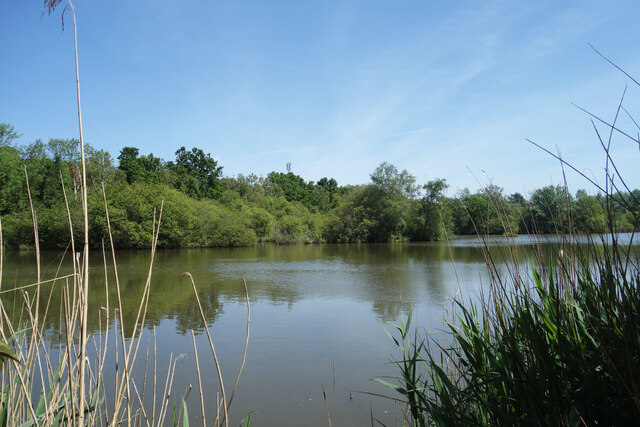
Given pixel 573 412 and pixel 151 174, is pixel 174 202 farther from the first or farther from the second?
pixel 573 412

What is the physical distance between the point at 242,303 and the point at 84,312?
8891mm

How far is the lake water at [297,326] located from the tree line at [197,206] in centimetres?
815

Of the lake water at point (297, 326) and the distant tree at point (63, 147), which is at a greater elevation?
the distant tree at point (63, 147)

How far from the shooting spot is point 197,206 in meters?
31.9

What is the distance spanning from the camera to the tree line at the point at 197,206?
25.8 meters

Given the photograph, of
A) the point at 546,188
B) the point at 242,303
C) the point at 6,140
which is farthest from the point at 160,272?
the point at 6,140

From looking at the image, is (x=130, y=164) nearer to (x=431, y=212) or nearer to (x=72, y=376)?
(x=431, y=212)

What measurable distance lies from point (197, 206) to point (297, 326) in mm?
26323

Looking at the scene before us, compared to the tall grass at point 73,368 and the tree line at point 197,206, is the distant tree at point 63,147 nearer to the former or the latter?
the tree line at point 197,206

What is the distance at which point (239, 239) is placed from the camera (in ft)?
105

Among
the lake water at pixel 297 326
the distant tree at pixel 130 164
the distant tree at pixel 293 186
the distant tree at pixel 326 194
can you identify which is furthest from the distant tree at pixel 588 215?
the distant tree at pixel 326 194

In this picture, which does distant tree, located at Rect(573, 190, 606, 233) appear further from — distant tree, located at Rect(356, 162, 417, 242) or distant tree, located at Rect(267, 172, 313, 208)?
distant tree, located at Rect(267, 172, 313, 208)

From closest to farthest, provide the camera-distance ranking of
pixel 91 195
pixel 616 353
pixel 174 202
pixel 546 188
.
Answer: pixel 616 353, pixel 546 188, pixel 91 195, pixel 174 202

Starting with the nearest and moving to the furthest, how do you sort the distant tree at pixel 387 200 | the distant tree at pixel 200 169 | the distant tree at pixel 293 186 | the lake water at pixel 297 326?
the lake water at pixel 297 326
the distant tree at pixel 387 200
the distant tree at pixel 200 169
the distant tree at pixel 293 186
